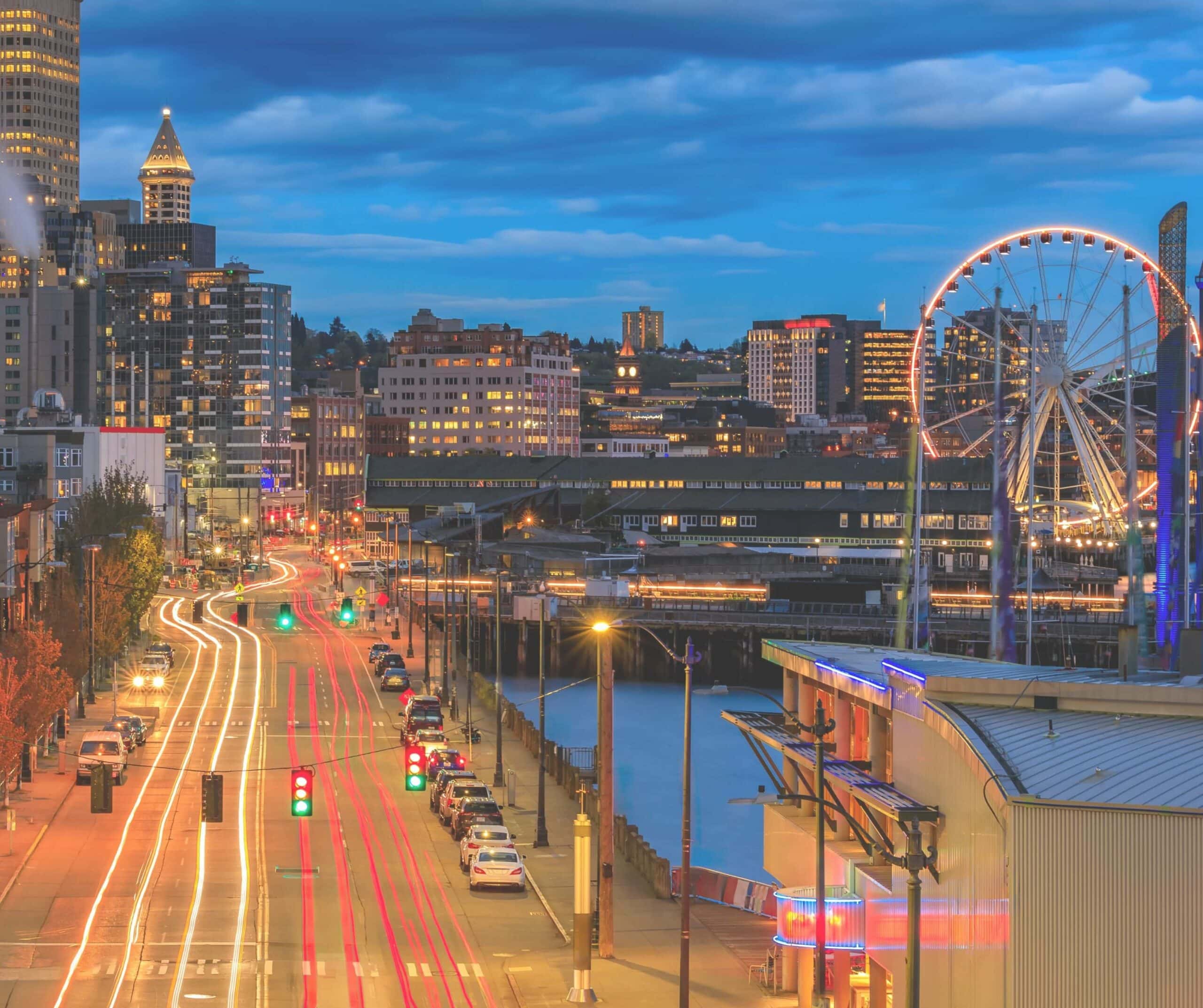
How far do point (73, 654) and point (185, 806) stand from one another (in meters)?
18.2

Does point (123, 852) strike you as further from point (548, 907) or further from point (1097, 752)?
point (1097, 752)

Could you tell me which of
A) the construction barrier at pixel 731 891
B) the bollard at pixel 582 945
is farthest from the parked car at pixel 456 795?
the bollard at pixel 582 945

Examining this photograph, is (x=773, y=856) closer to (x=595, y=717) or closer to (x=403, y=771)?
(x=403, y=771)

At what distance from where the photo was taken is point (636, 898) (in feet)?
152

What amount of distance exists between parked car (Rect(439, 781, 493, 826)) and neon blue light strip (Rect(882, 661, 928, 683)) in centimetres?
2318

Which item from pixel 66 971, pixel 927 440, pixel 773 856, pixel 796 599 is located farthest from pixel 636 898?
pixel 796 599

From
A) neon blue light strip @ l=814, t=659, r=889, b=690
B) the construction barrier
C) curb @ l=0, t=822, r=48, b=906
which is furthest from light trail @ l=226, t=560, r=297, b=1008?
neon blue light strip @ l=814, t=659, r=889, b=690

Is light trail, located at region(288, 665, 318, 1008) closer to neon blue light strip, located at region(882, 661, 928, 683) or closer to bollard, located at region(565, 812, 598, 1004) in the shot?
bollard, located at region(565, 812, 598, 1004)

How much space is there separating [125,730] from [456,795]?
62.3ft

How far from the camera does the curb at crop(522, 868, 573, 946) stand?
42000 millimetres

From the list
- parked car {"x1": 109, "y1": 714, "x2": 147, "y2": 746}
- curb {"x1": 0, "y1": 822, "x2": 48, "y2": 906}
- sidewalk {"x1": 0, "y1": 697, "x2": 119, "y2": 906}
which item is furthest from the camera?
parked car {"x1": 109, "y1": 714, "x2": 147, "y2": 746}

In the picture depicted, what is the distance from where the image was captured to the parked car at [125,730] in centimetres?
6800

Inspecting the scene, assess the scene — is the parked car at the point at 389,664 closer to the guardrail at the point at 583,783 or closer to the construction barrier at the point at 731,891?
the guardrail at the point at 583,783

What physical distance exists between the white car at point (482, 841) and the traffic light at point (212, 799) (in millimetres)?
6597
